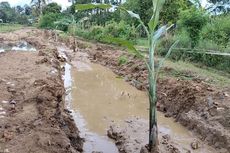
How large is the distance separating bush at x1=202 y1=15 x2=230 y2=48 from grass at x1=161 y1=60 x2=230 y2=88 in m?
1.60

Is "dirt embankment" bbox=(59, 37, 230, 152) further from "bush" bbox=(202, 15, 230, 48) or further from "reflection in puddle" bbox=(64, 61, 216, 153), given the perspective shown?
"bush" bbox=(202, 15, 230, 48)

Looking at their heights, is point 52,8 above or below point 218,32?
above

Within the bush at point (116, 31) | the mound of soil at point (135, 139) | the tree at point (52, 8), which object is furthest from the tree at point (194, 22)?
the tree at point (52, 8)

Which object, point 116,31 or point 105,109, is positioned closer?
point 105,109

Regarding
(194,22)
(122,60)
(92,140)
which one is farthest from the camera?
(122,60)

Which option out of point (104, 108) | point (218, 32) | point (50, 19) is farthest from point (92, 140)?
point (50, 19)

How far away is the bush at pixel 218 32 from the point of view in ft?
52.2

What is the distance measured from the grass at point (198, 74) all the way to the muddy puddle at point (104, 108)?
1778 mm

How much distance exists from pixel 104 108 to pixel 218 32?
25.0ft

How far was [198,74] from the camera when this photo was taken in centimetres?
1355

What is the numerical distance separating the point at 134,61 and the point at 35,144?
40.3 ft

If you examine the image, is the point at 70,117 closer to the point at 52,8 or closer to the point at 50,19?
the point at 50,19

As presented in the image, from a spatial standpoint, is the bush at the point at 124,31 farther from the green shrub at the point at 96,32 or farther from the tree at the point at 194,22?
the tree at the point at 194,22

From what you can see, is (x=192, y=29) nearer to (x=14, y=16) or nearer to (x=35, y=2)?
(x=35, y=2)
